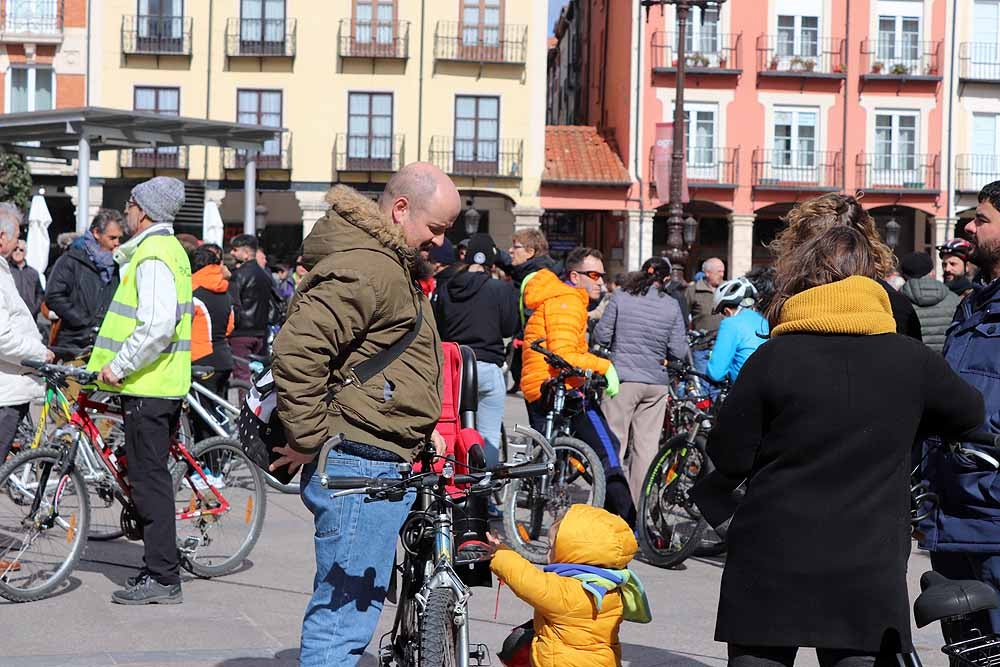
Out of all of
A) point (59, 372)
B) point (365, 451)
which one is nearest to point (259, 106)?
point (59, 372)

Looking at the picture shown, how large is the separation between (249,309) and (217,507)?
585 cm

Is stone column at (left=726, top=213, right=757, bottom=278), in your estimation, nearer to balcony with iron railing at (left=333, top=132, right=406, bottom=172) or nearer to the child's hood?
balcony with iron railing at (left=333, top=132, right=406, bottom=172)

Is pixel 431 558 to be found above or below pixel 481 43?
below

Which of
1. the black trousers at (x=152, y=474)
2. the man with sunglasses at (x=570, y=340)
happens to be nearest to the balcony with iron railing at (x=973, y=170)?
the man with sunglasses at (x=570, y=340)

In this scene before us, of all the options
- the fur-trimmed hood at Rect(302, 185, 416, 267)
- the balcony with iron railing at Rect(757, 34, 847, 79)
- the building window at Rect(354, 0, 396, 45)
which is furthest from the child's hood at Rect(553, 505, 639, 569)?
the balcony with iron railing at Rect(757, 34, 847, 79)

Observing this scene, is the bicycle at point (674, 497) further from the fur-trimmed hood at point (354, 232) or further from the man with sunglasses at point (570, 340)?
the fur-trimmed hood at point (354, 232)

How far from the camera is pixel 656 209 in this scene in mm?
38594

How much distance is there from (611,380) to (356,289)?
4772 mm

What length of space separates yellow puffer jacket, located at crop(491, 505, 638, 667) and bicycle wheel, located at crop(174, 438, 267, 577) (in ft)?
10.1

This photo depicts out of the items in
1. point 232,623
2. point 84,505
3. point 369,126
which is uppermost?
→ point 369,126

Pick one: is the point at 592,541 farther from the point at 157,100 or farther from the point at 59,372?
the point at 157,100

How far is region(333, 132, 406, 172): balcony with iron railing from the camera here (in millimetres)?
36500

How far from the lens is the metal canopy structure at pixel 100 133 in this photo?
20484mm

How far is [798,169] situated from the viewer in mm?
38344
